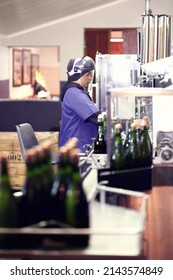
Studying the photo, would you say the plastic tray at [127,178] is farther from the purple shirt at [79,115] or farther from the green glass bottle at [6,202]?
the purple shirt at [79,115]

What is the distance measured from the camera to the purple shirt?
2.18m

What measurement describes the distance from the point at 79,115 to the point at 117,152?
2.85 ft

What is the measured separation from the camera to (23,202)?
0.94 m

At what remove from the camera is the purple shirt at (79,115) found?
2.18 m

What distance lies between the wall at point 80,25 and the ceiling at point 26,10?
16cm

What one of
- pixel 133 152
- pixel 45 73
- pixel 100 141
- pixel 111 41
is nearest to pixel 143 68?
pixel 100 141

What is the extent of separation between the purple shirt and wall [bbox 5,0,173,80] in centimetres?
207

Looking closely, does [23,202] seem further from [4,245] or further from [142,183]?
[142,183]

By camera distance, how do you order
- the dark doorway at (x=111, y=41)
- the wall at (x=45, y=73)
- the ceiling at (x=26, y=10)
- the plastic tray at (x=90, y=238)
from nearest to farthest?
the plastic tray at (x=90, y=238) → the ceiling at (x=26, y=10) → the wall at (x=45, y=73) → the dark doorway at (x=111, y=41)

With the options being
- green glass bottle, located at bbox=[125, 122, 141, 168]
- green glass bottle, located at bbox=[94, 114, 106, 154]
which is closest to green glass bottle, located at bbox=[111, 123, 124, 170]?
green glass bottle, located at bbox=[125, 122, 141, 168]

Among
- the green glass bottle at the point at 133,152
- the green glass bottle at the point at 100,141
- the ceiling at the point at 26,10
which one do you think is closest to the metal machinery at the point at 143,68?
the green glass bottle at the point at 100,141
